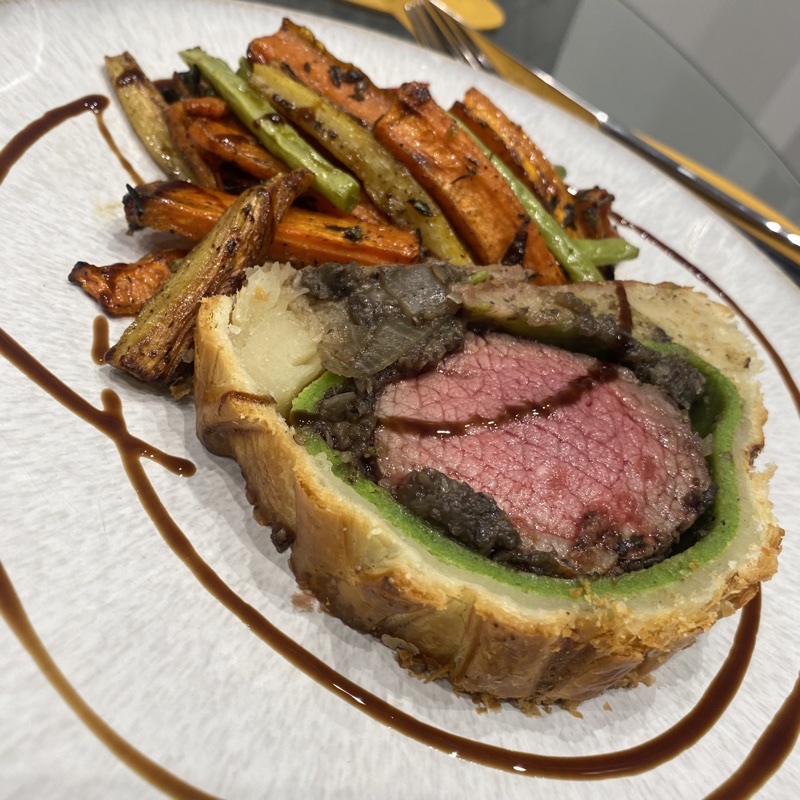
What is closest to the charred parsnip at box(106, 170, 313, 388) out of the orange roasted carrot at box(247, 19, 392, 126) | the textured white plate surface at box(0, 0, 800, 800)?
the textured white plate surface at box(0, 0, 800, 800)

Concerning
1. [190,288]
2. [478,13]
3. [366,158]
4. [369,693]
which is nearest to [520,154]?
[366,158]

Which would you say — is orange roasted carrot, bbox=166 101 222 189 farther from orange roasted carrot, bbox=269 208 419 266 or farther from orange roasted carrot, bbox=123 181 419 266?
orange roasted carrot, bbox=269 208 419 266

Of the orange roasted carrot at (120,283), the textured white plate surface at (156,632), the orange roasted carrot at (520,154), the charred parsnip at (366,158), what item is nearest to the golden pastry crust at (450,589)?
the textured white plate surface at (156,632)

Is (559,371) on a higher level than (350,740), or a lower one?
higher

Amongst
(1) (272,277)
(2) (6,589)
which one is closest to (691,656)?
(1) (272,277)

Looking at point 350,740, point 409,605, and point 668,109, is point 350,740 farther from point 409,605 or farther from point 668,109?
point 668,109

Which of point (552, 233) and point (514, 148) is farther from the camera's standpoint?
point (514, 148)

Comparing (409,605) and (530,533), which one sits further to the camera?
(530,533)

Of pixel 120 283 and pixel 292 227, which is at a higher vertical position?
pixel 292 227

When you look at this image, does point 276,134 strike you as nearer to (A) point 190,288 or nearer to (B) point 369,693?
(A) point 190,288
